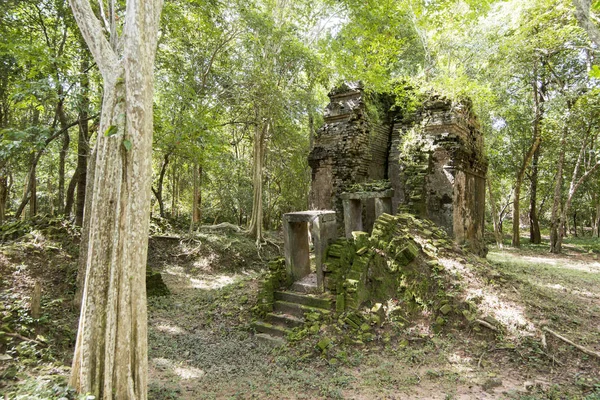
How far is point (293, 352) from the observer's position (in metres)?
5.61

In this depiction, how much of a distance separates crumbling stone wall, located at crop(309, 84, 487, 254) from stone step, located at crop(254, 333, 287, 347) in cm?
501

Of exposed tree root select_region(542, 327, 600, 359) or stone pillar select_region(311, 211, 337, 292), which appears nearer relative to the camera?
exposed tree root select_region(542, 327, 600, 359)

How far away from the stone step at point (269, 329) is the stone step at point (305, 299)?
0.67 metres

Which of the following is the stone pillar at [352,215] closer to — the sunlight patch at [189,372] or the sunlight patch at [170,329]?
the sunlight patch at [170,329]

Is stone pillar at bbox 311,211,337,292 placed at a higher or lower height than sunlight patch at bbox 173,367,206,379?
higher

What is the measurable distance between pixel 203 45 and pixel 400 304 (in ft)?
39.2


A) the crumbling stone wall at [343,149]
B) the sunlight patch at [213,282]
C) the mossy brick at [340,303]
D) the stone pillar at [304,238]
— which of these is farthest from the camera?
the crumbling stone wall at [343,149]

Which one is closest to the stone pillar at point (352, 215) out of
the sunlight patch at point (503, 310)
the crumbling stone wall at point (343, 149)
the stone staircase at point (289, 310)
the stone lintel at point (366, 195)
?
the stone lintel at point (366, 195)

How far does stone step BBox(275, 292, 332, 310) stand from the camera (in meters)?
6.48

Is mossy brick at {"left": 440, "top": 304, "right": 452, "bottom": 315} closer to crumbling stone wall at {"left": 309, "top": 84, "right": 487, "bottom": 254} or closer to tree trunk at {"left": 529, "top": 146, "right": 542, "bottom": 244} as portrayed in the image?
crumbling stone wall at {"left": 309, "top": 84, "right": 487, "bottom": 254}

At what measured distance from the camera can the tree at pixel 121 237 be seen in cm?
320

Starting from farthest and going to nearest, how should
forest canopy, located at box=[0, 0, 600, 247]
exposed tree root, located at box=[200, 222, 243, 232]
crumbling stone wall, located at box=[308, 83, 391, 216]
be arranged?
exposed tree root, located at box=[200, 222, 243, 232], crumbling stone wall, located at box=[308, 83, 391, 216], forest canopy, located at box=[0, 0, 600, 247]

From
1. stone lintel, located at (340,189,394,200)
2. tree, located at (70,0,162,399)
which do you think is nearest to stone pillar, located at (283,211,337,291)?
stone lintel, located at (340,189,394,200)

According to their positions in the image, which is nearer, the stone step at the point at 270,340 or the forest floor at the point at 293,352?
the forest floor at the point at 293,352
